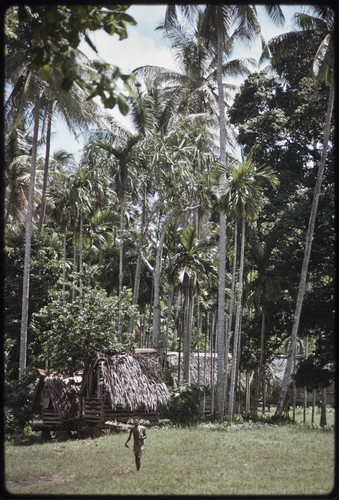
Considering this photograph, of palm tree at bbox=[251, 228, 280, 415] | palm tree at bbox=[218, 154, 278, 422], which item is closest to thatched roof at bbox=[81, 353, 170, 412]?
palm tree at bbox=[218, 154, 278, 422]

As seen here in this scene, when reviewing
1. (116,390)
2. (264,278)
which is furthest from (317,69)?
(116,390)

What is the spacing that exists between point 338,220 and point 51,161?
31.3 metres

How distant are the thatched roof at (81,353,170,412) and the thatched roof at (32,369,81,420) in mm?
411

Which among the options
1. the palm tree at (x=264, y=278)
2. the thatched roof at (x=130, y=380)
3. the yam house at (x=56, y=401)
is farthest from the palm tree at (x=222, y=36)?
the yam house at (x=56, y=401)

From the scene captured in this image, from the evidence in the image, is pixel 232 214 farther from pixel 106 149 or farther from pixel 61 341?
pixel 61 341

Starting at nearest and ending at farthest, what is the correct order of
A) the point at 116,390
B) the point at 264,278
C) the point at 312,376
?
the point at 116,390 < the point at 312,376 < the point at 264,278

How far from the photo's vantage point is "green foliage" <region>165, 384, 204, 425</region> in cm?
2162

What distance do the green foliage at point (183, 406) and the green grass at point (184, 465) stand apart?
2.89 meters

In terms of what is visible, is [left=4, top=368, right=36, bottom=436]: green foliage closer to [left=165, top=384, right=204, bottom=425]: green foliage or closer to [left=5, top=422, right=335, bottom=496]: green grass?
[left=5, top=422, right=335, bottom=496]: green grass

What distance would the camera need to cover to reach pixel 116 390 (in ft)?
58.5

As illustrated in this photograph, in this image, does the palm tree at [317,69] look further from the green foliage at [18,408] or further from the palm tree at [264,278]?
the green foliage at [18,408]

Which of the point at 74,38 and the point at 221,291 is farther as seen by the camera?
the point at 221,291

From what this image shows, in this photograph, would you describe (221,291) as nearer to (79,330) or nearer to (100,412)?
(79,330)

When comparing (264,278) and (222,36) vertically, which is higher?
(222,36)
